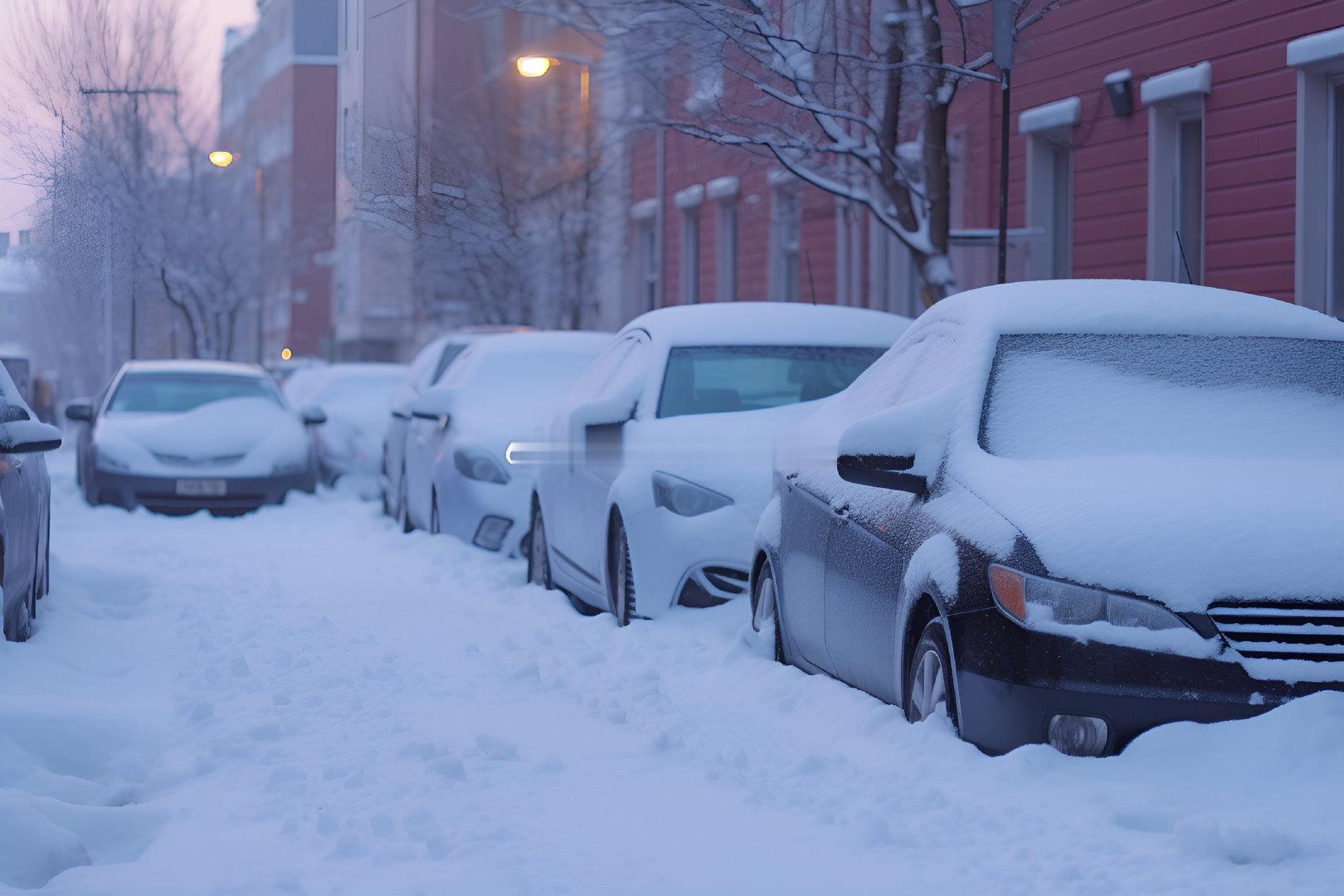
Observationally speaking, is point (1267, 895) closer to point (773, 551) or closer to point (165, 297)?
point (773, 551)

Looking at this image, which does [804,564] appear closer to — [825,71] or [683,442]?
[683,442]

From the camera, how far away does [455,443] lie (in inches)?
554

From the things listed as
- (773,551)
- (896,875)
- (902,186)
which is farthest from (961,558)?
(902,186)

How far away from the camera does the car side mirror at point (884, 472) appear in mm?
6344

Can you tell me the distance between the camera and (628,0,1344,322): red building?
14492 mm

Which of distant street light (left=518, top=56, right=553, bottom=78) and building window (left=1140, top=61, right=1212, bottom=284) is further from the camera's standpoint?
distant street light (left=518, top=56, right=553, bottom=78)

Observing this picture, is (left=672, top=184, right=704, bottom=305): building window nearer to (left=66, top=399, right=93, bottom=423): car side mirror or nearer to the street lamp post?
the street lamp post

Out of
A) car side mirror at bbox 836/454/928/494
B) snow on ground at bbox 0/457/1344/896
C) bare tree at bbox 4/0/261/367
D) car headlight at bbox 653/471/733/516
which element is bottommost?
snow on ground at bbox 0/457/1344/896

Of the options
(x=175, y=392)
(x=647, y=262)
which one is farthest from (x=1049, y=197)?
(x=647, y=262)

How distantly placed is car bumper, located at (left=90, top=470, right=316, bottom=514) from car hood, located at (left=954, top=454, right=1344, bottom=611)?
43.0 feet

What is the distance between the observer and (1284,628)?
18.0 ft

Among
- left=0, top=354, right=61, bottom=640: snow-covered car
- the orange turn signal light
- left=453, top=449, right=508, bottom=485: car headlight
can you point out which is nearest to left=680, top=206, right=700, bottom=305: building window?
left=453, top=449, right=508, bottom=485: car headlight

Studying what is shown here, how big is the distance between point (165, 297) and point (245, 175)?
31.4 feet

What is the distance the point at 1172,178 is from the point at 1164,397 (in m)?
10.6
